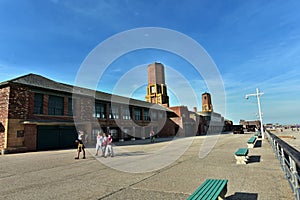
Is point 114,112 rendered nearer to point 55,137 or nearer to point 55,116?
point 55,116

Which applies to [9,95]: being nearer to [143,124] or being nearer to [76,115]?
[76,115]

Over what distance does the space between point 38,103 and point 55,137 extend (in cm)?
396

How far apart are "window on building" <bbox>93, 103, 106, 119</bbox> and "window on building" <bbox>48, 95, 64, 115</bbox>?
5.84 metres

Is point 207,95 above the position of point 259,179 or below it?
above

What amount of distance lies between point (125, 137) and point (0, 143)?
60.0 feet

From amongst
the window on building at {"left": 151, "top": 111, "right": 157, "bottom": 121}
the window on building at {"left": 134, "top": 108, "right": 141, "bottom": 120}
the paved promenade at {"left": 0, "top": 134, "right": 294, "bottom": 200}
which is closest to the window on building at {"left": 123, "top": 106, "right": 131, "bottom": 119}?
the window on building at {"left": 134, "top": 108, "right": 141, "bottom": 120}

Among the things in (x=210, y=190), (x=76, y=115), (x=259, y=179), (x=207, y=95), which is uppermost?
(x=207, y=95)

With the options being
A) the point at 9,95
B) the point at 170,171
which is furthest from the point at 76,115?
the point at 170,171

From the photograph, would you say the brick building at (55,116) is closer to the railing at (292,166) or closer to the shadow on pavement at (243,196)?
the shadow on pavement at (243,196)

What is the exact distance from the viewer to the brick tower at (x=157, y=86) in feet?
221

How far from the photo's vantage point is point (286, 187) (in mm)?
6023

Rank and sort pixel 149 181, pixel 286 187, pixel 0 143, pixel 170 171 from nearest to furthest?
1. pixel 286 187
2. pixel 149 181
3. pixel 170 171
4. pixel 0 143

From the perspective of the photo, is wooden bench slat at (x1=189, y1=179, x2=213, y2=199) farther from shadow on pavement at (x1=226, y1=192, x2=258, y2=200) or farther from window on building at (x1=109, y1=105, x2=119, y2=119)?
window on building at (x1=109, y1=105, x2=119, y2=119)

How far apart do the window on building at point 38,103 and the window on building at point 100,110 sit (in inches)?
328
